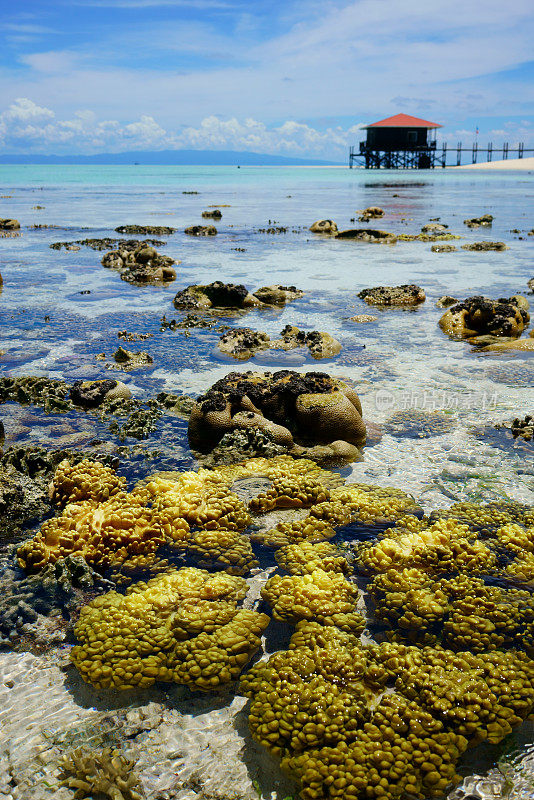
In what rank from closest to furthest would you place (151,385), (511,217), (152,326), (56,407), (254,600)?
1. (254,600)
2. (56,407)
3. (151,385)
4. (152,326)
5. (511,217)

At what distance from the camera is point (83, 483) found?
23.5 ft

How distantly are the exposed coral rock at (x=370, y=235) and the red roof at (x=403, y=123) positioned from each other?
71.4 metres

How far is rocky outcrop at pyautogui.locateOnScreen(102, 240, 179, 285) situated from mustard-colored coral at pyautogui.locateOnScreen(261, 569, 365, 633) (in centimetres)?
1852

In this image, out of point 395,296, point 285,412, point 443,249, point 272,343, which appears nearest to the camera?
point 285,412

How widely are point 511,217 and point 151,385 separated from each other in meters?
40.6

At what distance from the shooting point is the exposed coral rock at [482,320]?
15.1 m

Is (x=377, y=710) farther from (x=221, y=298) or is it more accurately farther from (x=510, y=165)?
(x=510, y=165)

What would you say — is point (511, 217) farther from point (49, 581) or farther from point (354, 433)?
point (49, 581)

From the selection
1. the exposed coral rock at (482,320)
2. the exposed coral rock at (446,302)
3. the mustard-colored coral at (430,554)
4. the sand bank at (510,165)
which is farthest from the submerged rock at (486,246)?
the sand bank at (510,165)

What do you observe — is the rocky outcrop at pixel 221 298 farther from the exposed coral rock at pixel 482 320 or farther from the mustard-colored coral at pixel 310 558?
the mustard-colored coral at pixel 310 558

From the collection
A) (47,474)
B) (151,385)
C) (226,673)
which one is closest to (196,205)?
(151,385)

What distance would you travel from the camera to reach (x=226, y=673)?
15.5ft

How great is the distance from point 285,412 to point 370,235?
27.6m

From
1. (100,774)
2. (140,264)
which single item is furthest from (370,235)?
(100,774)
